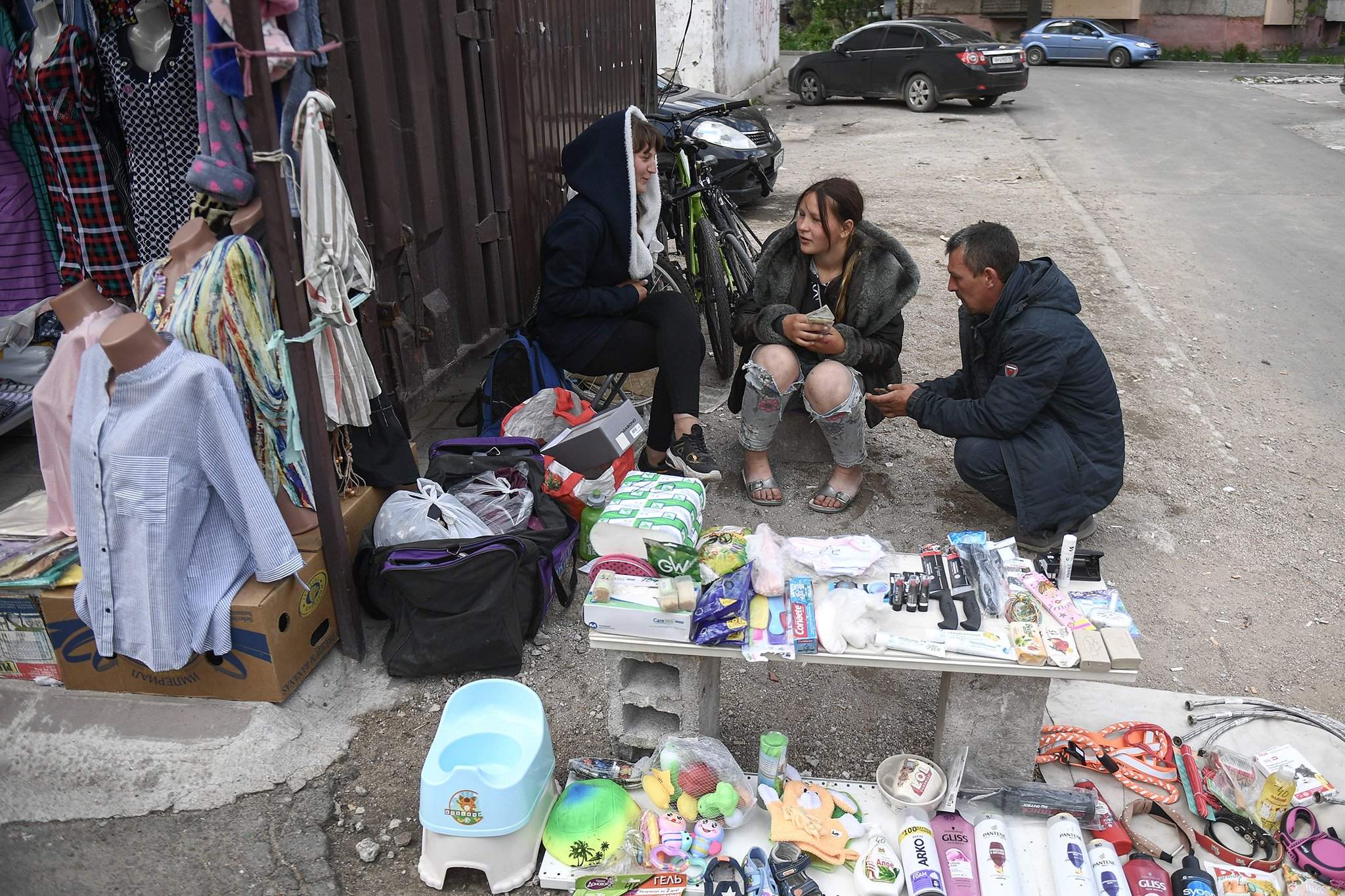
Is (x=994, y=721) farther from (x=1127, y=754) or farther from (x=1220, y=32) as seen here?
(x=1220, y=32)

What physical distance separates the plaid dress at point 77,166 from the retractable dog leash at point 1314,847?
13.6 ft

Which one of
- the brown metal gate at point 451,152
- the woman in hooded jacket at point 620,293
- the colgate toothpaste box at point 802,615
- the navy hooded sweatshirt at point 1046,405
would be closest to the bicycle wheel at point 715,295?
the brown metal gate at point 451,152

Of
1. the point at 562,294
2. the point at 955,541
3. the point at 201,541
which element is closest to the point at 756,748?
the point at 955,541

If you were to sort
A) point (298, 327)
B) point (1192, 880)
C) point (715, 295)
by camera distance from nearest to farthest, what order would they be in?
point (1192, 880)
point (298, 327)
point (715, 295)

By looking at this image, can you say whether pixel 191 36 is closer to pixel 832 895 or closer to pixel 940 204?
pixel 832 895

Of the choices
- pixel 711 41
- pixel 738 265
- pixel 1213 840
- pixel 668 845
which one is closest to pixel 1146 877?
pixel 1213 840

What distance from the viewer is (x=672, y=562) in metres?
2.64

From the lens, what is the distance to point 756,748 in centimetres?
294

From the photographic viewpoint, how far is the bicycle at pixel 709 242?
17.3 ft

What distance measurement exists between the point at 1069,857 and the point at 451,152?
10.5ft

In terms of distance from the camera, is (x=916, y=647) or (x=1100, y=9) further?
(x=1100, y=9)

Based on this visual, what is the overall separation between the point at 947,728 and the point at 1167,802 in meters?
0.59

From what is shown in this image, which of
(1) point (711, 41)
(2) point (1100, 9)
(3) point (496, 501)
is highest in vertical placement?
(2) point (1100, 9)

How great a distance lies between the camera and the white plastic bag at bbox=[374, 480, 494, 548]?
3.20 m
